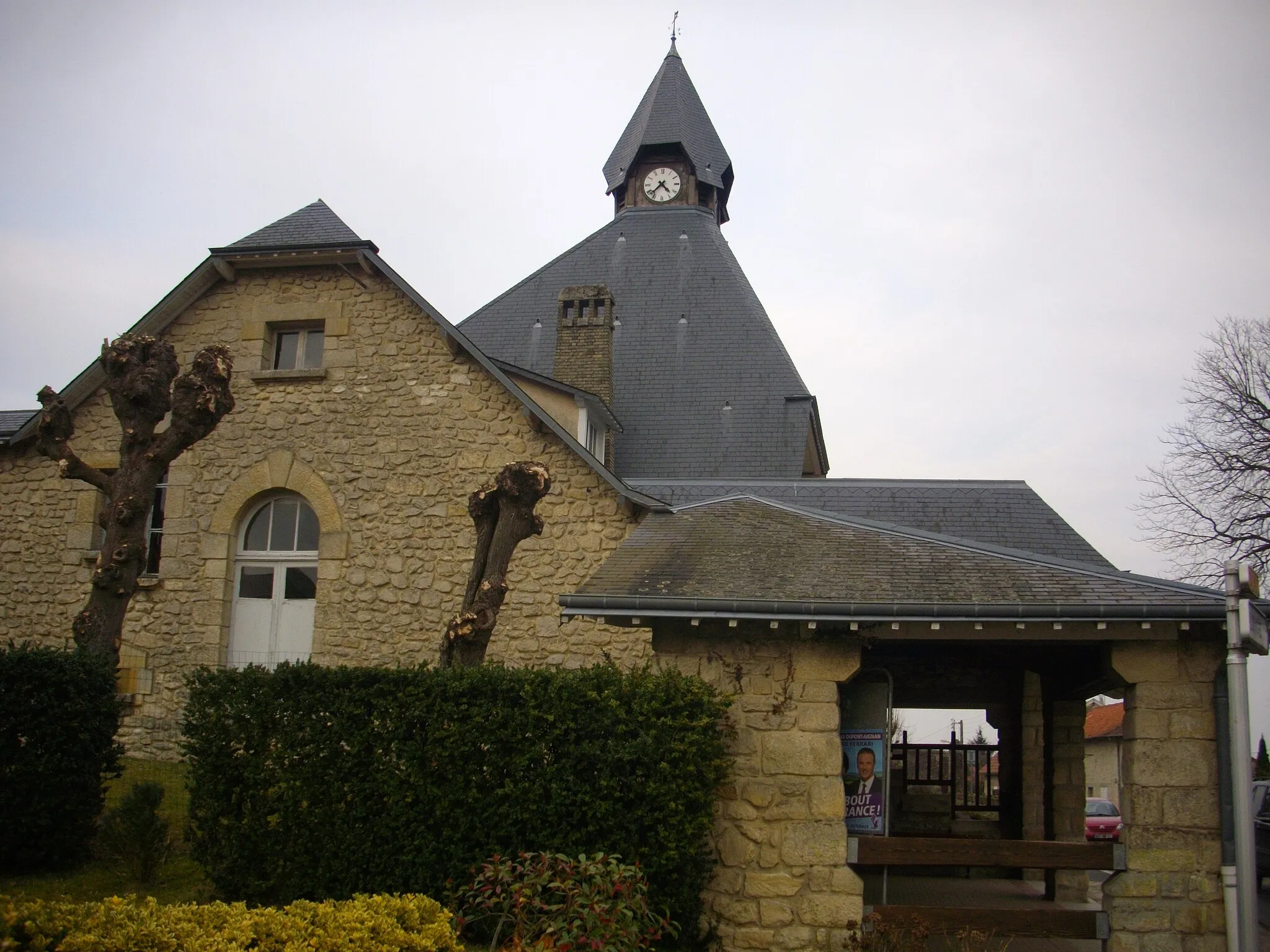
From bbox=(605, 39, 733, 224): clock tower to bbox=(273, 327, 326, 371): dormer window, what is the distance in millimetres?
10895

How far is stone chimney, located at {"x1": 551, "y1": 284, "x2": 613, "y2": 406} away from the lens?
17.3 m

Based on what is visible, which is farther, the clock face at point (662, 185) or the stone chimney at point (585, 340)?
the clock face at point (662, 185)

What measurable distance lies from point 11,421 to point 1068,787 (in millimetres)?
12796

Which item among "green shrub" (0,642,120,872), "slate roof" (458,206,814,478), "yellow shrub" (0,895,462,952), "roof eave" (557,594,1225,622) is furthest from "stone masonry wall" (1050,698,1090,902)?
"green shrub" (0,642,120,872)

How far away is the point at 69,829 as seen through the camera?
7.72m

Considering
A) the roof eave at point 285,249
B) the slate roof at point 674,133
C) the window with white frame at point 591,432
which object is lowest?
the window with white frame at point 591,432

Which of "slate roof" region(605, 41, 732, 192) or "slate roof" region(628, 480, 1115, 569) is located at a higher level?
"slate roof" region(605, 41, 732, 192)

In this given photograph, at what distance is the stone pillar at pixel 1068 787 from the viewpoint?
34.6 ft

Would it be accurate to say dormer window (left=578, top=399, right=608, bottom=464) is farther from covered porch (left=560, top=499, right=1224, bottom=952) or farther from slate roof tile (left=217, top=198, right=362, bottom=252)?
covered porch (left=560, top=499, right=1224, bottom=952)

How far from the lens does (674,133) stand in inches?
922

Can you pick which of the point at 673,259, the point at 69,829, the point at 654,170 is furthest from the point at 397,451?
the point at 654,170

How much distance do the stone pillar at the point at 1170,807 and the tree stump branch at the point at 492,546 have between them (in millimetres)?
4303

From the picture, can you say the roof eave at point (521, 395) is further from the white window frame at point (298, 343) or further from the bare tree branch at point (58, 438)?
the bare tree branch at point (58, 438)

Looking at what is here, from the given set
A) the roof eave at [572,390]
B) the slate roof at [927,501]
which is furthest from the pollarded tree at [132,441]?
the slate roof at [927,501]
